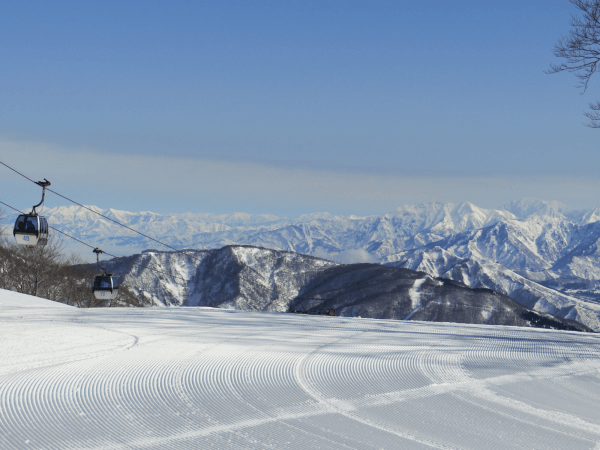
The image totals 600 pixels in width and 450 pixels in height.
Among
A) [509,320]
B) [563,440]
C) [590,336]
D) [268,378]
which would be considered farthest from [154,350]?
[509,320]

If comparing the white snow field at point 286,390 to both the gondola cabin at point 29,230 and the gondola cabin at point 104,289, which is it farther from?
the gondola cabin at point 104,289

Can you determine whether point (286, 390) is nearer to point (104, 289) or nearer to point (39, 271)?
point (104, 289)

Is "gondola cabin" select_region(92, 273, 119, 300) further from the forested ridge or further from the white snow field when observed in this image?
the forested ridge

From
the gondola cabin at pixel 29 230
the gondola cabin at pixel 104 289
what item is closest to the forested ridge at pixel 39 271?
the gondola cabin at pixel 104 289

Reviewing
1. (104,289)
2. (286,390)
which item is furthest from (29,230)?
(286,390)

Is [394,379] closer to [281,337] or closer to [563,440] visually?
[563,440]
